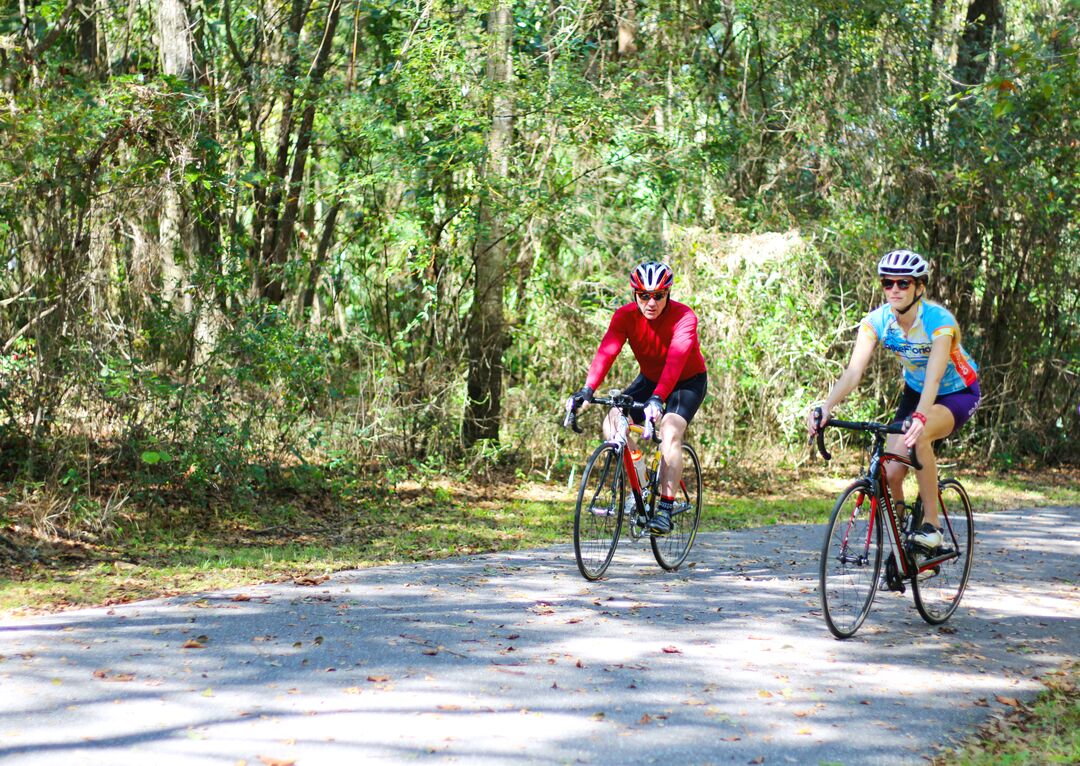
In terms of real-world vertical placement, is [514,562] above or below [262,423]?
below

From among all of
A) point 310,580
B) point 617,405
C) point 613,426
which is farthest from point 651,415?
point 310,580

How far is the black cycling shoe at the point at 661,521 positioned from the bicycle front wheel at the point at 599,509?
0.97ft

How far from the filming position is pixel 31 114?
9984 mm

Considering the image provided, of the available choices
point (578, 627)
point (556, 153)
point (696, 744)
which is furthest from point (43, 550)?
point (556, 153)

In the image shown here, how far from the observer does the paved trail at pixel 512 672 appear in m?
4.97

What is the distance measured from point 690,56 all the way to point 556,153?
3.77 metres

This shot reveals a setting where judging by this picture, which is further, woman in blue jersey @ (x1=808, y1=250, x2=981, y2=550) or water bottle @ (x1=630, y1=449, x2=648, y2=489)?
water bottle @ (x1=630, y1=449, x2=648, y2=489)

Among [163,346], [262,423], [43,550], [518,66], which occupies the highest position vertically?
[518,66]

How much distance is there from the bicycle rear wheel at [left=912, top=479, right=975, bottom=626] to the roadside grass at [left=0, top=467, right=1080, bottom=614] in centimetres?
400

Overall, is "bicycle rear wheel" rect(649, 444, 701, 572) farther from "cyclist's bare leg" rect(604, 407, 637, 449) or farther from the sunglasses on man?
the sunglasses on man

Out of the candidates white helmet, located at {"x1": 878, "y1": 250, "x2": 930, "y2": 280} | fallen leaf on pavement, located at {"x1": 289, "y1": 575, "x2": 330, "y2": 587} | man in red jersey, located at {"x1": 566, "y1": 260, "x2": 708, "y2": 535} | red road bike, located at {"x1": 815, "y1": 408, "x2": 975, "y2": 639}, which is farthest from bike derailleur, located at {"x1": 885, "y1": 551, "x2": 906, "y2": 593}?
fallen leaf on pavement, located at {"x1": 289, "y1": 575, "x2": 330, "y2": 587}

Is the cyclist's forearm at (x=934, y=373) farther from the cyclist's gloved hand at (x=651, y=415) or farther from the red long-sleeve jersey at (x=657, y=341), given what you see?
the red long-sleeve jersey at (x=657, y=341)

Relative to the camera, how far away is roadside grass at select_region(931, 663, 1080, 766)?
5074 mm

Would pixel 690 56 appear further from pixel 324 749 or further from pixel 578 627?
pixel 324 749
